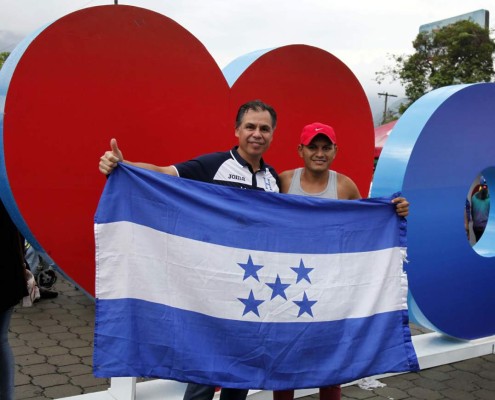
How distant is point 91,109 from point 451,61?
82.7 ft

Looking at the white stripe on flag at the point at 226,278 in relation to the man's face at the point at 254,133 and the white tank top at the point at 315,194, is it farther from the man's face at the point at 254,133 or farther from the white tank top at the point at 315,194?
the man's face at the point at 254,133

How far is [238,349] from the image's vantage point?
118 inches

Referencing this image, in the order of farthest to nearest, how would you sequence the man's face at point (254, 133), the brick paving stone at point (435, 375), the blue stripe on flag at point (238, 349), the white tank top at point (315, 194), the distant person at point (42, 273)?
1. the distant person at point (42, 273)
2. the brick paving stone at point (435, 375)
3. the white tank top at point (315, 194)
4. the man's face at point (254, 133)
5. the blue stripe on flag at point (238, 349)

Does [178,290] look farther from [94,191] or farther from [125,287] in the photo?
[94,191]

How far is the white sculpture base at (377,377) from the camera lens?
4.02 meters

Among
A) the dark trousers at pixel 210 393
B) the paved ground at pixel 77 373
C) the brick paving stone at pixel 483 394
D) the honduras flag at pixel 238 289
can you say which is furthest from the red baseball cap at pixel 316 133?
the brick paving stone at pixel 483 394

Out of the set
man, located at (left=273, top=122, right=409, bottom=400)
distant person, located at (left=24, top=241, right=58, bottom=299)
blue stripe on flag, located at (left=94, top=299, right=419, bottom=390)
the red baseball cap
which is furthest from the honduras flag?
distant person, located at (left=24, top=241, right=58, bottom=299)

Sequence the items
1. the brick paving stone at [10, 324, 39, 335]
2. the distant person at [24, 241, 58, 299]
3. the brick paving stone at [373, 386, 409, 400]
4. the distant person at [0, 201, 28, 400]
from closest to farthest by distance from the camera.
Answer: the distant person at [0, 201, 28, 400] → the brick paving stone at [373, 386, 409, 400] → the brick paving stone at [10, 324, 39, 335] → the distant person at [24, 241, 58, 299]

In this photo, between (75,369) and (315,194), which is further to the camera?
(75,369)

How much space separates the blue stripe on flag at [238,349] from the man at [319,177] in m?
0.23

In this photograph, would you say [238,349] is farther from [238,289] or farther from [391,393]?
[391,393]

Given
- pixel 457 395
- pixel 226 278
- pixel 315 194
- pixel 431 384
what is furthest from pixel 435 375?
pixel 226 278

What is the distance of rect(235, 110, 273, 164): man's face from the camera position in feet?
9.74

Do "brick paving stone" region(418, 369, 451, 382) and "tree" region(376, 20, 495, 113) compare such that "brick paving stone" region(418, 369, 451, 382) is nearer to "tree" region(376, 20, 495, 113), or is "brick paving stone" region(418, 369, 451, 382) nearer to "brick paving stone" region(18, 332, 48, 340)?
"brick paving stone" region(18, 332, 48, 340)
